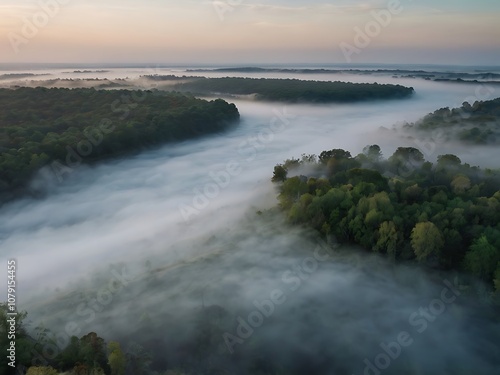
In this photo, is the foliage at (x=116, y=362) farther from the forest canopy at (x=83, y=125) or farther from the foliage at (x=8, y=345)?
the forest canopy at (x=83, y=125)

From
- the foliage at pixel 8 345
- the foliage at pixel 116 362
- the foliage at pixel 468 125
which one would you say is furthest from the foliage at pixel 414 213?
the foliage at pixel 468 125

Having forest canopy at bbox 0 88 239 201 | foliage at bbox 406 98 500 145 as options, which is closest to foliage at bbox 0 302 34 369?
forest canopy at bbox 0 88 239 201

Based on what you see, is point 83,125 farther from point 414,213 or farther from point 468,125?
point 468,125

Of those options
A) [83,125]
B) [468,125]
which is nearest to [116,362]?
[83,125]

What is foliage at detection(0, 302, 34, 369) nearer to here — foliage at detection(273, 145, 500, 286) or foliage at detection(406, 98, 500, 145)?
foliage at detection(273, 145, 500, 286)

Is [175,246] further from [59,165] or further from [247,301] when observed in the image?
[59,165]

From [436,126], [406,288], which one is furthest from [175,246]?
[436,126]
